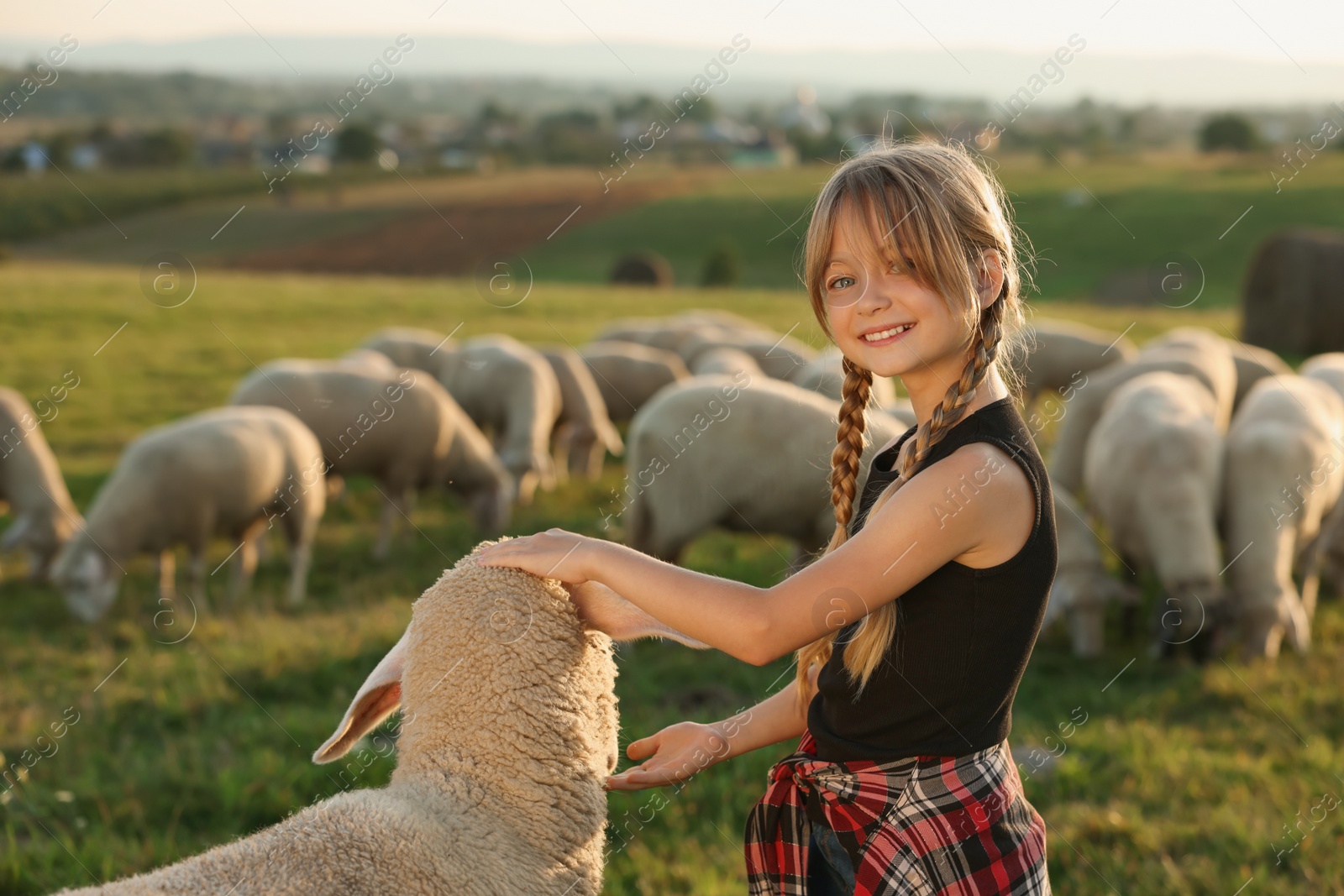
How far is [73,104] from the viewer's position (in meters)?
148

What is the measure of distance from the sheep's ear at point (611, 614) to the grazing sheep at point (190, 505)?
6.38 m

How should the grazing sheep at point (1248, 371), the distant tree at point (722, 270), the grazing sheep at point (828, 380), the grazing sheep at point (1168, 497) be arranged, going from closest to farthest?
the grazing sheep at point (1168, 497)
the grazing sheep at point (828, 380)
the grazing sheep at point (1248, 371)
the distant tree at point (722, 270)

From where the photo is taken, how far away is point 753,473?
6.50 m

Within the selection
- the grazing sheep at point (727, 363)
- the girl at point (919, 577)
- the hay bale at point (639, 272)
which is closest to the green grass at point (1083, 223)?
the hay bale at point (639, 272)

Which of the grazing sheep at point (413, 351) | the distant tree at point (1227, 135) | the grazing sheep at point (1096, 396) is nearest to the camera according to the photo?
the grazing sheep at point (1096, 396)

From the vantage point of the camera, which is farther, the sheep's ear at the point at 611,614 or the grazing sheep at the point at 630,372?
the grazing sheep at the point at 630,372

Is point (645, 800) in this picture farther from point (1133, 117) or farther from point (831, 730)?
point (1133, 117)

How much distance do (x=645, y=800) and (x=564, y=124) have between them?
91.2 metres

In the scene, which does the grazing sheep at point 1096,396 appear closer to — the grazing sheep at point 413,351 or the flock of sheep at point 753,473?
the flock of sheep at point 753,473

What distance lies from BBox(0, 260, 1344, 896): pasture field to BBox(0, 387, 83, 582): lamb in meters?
0.30

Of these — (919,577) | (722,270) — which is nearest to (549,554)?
(919,577)

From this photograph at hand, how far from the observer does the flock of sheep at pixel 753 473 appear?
641cm

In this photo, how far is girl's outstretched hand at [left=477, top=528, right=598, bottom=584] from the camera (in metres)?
1.79

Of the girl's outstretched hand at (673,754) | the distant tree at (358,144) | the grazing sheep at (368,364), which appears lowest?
the grazing sheep at (368,364)
